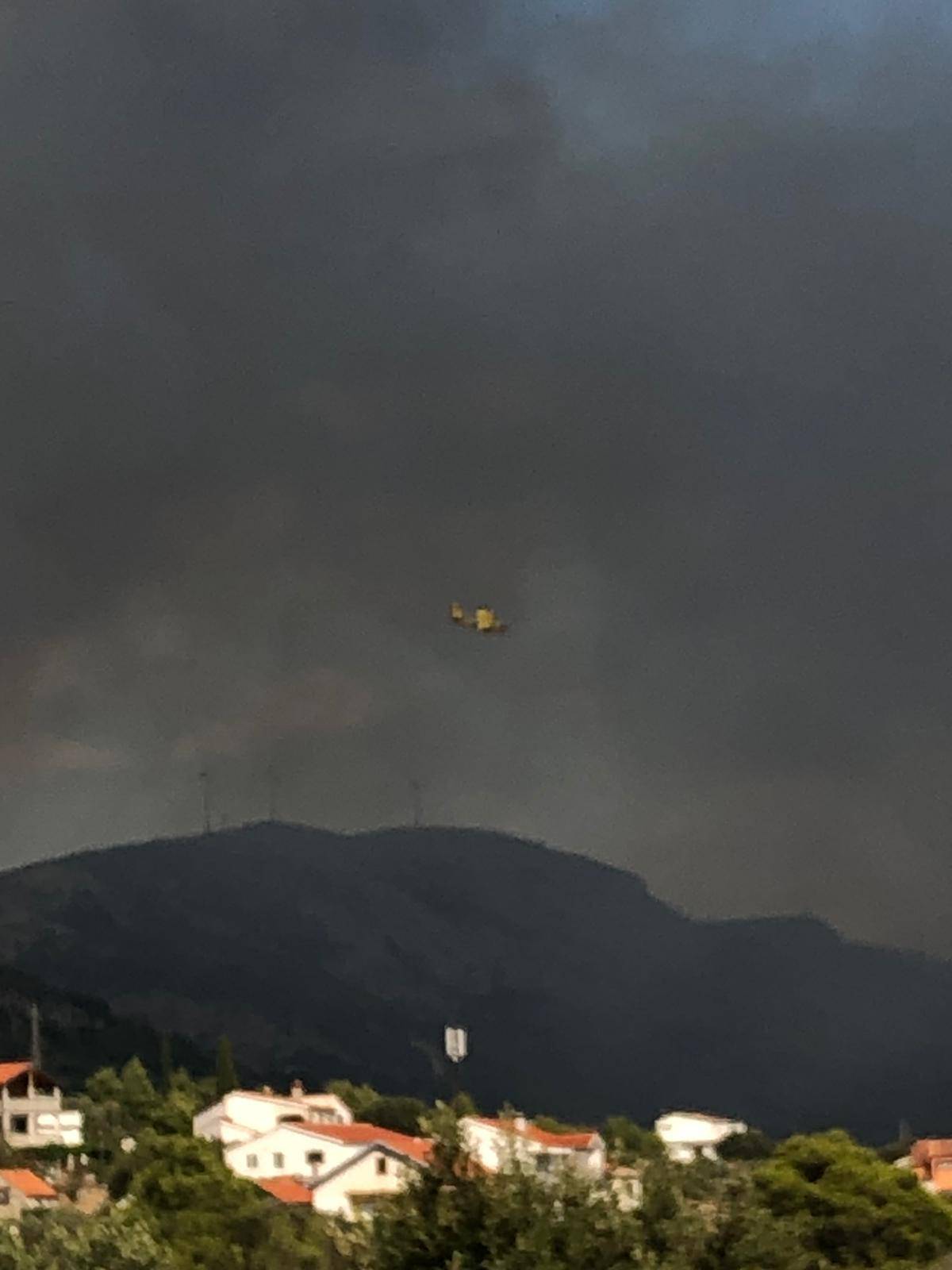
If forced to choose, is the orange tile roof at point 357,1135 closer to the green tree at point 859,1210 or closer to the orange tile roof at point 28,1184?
the orange tile roof at point 28,1184

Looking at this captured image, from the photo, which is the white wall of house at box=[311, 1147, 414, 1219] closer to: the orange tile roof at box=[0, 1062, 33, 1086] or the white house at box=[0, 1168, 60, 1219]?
the white house at box=[0, 1168, 60, 1219]

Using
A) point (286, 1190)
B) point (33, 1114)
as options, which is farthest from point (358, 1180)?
point (33, 1114)

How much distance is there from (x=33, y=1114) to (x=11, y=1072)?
187 inches

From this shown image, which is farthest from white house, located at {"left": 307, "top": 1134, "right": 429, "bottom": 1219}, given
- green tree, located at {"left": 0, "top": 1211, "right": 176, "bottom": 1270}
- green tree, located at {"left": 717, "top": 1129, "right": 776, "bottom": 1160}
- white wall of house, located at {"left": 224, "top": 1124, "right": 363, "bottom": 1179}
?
green tree, located at {"left": 717, "top": 1129, "right": 776, "bottom": 1160}

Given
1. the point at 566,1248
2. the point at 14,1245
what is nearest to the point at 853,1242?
the point at 14,1245

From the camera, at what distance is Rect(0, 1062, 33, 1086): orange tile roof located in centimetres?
10844

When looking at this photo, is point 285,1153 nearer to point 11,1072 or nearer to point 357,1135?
point 357,1135

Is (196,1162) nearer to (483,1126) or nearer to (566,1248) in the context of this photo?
(483,1126)

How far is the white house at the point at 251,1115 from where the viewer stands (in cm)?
10706

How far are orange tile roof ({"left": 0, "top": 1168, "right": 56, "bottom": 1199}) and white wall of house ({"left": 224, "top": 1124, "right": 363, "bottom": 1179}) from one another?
14515mm

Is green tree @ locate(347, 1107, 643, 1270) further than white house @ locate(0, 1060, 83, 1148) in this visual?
No

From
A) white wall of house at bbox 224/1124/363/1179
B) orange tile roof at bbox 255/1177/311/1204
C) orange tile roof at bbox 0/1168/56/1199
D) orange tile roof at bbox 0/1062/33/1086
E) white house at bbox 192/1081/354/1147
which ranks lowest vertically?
orange tile roof at bbox 255/1177/311/1204

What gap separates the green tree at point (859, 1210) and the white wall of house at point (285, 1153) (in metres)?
29.6

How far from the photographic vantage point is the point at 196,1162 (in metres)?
70.8
